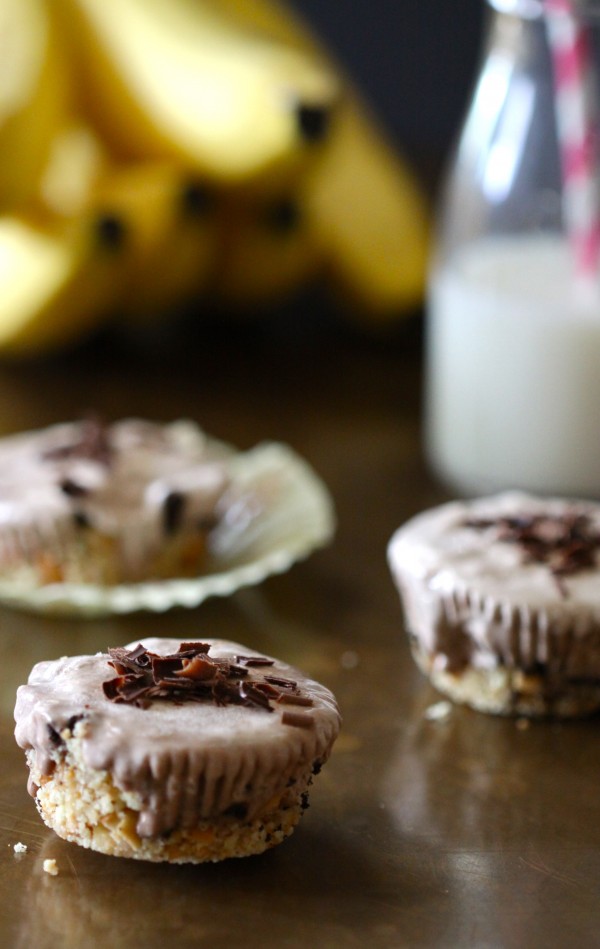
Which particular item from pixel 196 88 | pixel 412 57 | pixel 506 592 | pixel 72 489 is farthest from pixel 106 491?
pixel 412 57

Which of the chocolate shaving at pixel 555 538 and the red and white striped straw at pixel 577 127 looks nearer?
the chocolate shaving at pixel 555 538

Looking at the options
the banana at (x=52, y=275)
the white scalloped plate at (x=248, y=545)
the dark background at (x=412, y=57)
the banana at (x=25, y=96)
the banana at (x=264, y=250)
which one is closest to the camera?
the white scalloped plate at (x=248, y=545)

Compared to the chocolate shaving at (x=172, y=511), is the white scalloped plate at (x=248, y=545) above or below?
below

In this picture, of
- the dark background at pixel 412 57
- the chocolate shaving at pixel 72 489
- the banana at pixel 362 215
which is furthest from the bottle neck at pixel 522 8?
the dark background at pixel 412 57

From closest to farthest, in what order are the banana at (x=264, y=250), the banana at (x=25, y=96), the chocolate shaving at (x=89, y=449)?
the chocolate shaving at (x=89, y=449) → the banana at (x=25, y=96) → the banana at (x=264, y=250)

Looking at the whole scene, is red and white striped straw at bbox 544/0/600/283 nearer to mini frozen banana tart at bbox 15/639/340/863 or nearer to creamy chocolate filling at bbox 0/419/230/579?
creamy chocolate filling at bbox 0/419/230/579

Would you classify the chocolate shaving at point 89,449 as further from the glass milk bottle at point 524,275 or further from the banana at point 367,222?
the banana at point 367,222

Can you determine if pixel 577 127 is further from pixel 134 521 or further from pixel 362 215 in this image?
pixel 134 521

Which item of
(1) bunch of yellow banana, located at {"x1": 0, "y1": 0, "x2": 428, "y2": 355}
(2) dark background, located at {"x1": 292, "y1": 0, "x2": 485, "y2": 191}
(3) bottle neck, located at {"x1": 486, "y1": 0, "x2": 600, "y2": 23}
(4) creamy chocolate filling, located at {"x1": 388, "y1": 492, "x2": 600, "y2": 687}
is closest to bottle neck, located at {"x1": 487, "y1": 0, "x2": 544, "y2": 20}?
(3) bottle neck, located at {"x1": 486, "y1": 0, "x2": 600, "y2": 23}
